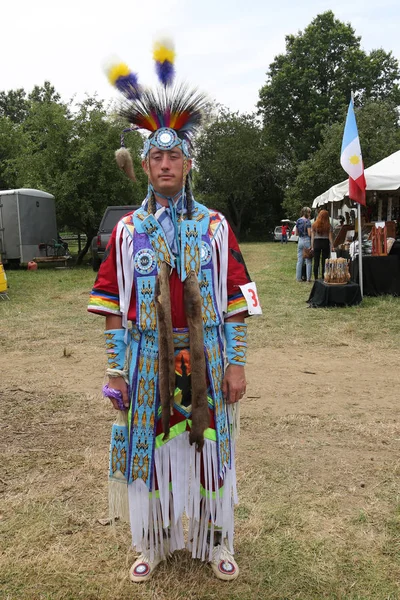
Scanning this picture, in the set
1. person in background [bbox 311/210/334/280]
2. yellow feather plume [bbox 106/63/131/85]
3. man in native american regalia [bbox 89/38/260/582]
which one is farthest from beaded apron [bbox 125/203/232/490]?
person in background [bbox 311/210/334/280]

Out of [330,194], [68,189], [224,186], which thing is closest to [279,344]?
[330,194]

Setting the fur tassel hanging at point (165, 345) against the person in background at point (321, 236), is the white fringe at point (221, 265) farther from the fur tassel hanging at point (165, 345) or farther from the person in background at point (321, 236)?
the person in background at point (321, 236)

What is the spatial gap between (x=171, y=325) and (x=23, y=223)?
50.2ft

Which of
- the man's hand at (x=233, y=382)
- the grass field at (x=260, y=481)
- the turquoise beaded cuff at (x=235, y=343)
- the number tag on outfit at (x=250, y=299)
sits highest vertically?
the number tag on outfit at (x=250, y=299)

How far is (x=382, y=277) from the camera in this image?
30.0 feet

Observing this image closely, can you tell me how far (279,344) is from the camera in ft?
20.5

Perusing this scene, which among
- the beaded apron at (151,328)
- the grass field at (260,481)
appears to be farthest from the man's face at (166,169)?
the grass field at (260,481)

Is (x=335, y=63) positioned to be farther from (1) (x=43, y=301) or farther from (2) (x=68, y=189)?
(1) (x=43, y=301)

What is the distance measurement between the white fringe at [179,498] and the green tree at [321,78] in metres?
35.5

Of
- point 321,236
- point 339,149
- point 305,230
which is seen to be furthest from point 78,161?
point 339,149

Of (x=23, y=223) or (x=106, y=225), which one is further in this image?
(x=23, y=223)

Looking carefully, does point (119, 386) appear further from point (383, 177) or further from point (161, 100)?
point (383, 177)

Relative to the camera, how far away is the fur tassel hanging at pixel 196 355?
2.01m

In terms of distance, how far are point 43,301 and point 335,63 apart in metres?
34.0
